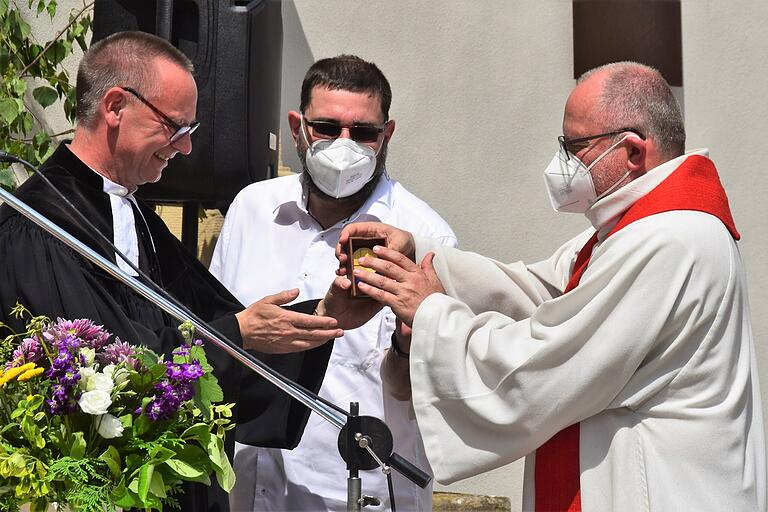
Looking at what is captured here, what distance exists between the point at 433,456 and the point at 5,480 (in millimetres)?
1251

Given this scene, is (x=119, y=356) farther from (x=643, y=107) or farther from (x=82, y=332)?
(x=643, y=107)

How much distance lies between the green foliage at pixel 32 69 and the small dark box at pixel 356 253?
2601 millimetres

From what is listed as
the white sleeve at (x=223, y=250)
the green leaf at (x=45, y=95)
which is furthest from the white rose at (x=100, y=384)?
the green leaf at (x=45, y=95)

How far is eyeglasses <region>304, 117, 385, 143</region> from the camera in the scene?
12.8 ft

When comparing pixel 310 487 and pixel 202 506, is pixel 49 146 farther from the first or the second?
pixel 202 506

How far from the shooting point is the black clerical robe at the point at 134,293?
3029mm

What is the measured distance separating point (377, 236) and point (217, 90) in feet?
5.62

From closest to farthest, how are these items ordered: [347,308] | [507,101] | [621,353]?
[621,353], [347,308], [507,101]

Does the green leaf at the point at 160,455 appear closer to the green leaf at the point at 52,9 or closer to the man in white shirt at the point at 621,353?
the man in white shirt at the point at 621,353

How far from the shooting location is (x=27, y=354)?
230 cm

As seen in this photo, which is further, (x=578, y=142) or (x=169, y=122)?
(x=169, y=122)

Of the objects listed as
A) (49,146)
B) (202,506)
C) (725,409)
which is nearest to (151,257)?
(202,506)

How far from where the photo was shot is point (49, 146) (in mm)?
5824

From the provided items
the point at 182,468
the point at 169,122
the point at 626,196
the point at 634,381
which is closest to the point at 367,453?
the point at 182,468
